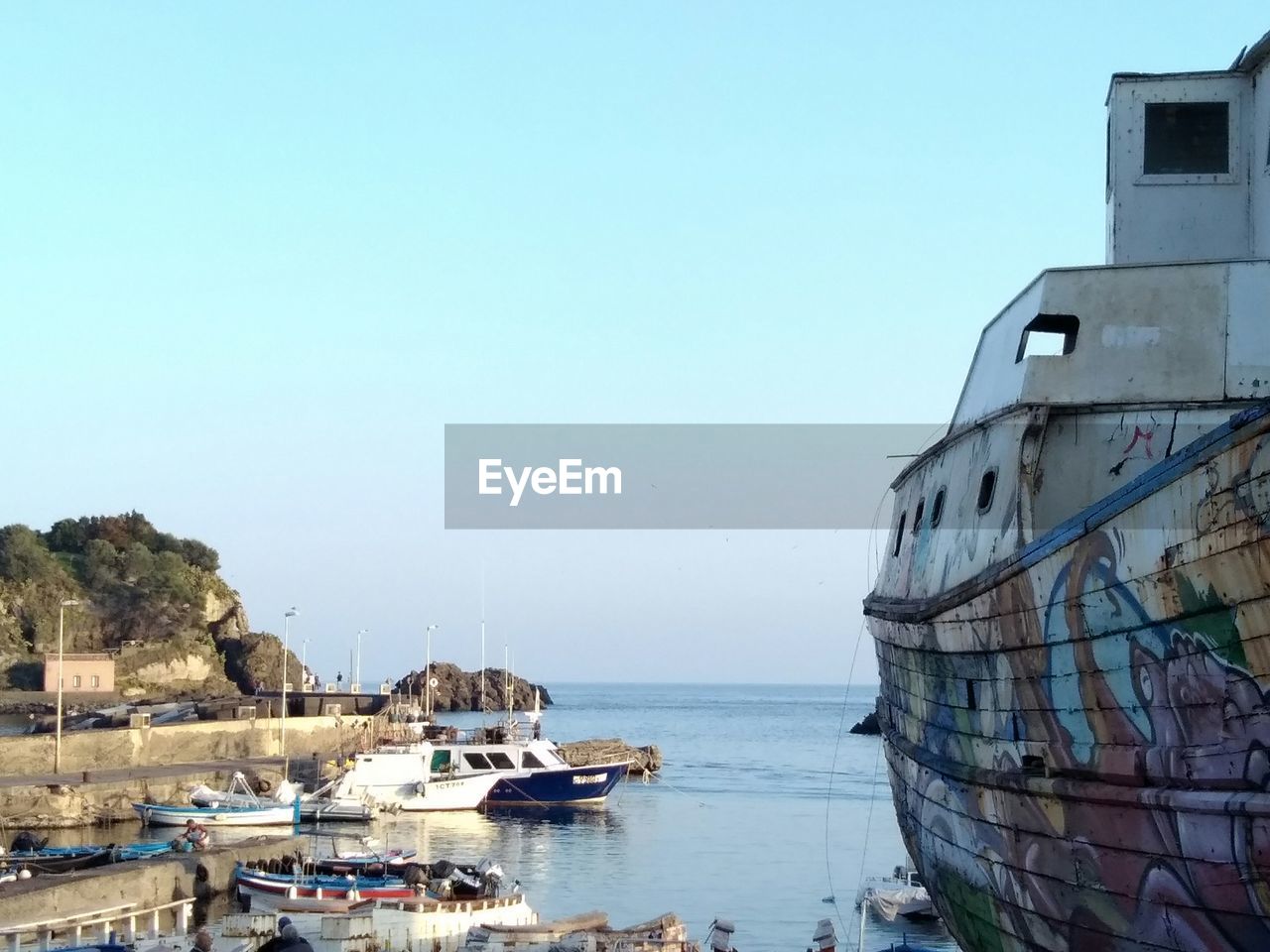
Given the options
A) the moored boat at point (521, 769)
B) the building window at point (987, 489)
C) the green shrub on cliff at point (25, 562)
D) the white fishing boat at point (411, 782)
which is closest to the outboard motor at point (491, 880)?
the building window at point (987, 489)

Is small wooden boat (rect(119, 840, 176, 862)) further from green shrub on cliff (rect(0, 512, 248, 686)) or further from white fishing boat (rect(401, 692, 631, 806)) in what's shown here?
green shrub on cliff (rect(0, 512, 248, 686))

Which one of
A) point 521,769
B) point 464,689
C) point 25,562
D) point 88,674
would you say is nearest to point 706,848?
point 521,769

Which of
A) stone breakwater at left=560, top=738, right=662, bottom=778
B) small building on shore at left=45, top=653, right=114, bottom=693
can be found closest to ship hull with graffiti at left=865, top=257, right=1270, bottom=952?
stone breakwater at left=560, top=738, right=662, bottom=778

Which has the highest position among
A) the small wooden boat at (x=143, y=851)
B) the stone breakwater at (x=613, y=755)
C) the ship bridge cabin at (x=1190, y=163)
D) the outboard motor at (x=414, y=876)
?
the ship bridge cabin at (x=1190, y=163)

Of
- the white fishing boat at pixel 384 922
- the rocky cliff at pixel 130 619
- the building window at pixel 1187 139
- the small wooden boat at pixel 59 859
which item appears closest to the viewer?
the building window at pixel 1187 139

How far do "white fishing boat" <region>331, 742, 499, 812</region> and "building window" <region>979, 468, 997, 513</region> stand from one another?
36229 mm

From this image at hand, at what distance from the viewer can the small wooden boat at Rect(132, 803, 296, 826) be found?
3769 centimetres

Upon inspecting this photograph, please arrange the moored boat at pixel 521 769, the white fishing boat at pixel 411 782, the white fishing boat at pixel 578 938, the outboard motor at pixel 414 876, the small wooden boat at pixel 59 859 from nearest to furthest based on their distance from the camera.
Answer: the white fishing boat at pixel 578 938
the outboard motor at pixel 414 876
the small wooden boat at pixel 59 859
the white fishing boat at pixel 411 782
the moored boat at pixel 521 769

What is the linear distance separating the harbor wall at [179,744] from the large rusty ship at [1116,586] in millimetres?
34970

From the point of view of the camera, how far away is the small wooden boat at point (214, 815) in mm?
37688

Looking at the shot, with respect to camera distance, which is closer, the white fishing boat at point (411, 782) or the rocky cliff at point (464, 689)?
the white fishing boat at point (411, 782)

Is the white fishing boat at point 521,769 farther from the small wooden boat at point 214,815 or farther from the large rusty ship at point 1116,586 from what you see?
the large rusty ship at point 1116,586

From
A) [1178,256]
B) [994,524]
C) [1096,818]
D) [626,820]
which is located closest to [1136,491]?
[1096,818]

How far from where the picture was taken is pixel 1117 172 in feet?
42.7
